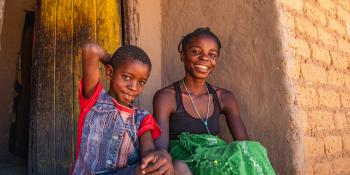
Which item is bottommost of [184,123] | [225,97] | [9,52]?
[184,123]

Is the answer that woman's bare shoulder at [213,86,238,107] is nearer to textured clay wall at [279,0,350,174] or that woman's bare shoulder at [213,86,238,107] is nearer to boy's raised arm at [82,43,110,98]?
textured clay wall at [279,0,350,174]

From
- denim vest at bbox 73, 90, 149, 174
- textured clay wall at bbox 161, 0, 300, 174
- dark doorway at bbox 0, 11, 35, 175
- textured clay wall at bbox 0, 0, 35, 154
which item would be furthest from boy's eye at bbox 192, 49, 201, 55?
textured clay wall at bbox 0, 0, 35, 154

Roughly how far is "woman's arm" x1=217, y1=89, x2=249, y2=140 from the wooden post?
1.05 meters

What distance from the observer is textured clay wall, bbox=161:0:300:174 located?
2.54m

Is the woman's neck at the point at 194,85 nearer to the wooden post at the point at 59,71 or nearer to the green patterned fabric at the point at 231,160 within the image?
the green patterned fabric at the point at 231,160

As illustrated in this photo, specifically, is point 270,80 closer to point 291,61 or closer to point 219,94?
point 291,61

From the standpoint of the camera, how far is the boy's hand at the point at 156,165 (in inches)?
64.8

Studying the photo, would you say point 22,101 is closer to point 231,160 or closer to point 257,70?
point 257,70

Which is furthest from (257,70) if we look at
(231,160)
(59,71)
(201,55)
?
(59,71)

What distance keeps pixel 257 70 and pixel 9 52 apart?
10.4 ft

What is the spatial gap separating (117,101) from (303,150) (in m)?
1.23

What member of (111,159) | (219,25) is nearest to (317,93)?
(219,25)

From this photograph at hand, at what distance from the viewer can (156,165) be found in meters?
1.65

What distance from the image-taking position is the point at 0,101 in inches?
179
